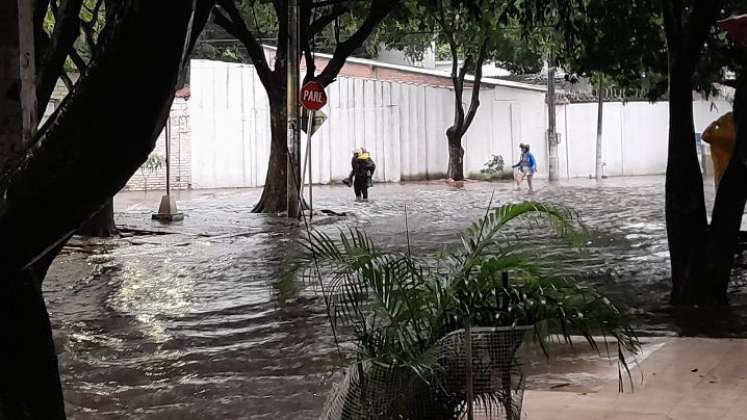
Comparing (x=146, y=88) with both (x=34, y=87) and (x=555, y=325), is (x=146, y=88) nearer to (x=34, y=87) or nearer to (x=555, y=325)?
(x=555, y=325)

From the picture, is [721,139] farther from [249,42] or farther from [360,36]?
[249,42]

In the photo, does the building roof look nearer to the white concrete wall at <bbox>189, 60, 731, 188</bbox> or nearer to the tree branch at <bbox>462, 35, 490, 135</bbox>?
the white concrete wall at <bbox>189, 60, 731, 188</bbox>

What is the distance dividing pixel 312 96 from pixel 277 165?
120 inches

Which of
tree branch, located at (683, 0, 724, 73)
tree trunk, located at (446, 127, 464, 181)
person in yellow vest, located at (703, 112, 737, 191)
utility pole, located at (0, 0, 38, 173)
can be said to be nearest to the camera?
utility pole, located at (0, 0, 38, 173)

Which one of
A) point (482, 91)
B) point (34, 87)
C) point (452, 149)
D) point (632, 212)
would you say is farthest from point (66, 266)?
point (482, 91)

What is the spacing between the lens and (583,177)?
3953 centimetres

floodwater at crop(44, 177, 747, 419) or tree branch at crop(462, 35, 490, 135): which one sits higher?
tree branch at crop(462, 35, 490, 135)

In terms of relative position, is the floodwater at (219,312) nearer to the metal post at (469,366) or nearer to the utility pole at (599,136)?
the metal post at (469,366)

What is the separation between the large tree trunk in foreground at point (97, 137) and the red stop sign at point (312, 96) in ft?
49.1

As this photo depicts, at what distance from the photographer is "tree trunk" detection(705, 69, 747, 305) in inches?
305

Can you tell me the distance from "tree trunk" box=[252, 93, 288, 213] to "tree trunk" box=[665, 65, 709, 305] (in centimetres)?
1341

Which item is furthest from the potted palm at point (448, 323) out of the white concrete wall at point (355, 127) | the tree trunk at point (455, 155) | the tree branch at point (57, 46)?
the tree trunk at point (455, 155)

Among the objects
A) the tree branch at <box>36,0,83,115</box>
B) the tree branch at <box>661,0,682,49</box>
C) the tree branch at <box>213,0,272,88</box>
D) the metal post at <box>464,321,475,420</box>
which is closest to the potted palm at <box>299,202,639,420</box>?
the metal post at <box>464,321,475,420</box>

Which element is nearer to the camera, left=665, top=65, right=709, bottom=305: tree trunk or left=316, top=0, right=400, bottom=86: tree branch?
left=665, top=65, right=709, bottom=305: tree trunk
